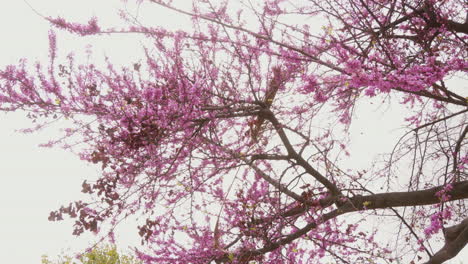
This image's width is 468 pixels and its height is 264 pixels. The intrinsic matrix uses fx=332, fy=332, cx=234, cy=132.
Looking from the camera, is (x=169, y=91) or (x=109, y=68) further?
(x=109, y=68)

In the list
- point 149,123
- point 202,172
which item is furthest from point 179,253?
point 149,123

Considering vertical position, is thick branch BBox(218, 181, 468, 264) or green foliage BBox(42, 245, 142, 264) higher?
green foliage BBox(42, 245, 142, 264)

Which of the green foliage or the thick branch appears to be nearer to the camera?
the thick branch

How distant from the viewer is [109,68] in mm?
3143

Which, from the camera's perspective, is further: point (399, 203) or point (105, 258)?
point (105, 258)

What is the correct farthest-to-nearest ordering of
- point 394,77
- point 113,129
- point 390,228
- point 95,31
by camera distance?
1. point 390,228
2. point 95,31
3. point 113,129
4. point 394,77

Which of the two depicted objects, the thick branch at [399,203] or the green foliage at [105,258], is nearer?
the thick branch at [399,203]

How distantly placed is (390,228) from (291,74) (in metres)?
5.72

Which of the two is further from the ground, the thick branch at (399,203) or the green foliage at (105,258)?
the green foliage at (105,258)

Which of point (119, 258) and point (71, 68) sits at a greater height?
point (119, 258)

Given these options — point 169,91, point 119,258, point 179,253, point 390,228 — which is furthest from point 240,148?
point 119,258

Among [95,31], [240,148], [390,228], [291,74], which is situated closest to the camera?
[95,31]

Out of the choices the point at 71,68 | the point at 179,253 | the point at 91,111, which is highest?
the point at 71,68

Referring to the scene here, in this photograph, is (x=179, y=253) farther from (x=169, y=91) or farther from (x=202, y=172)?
(x=169, y=91)
